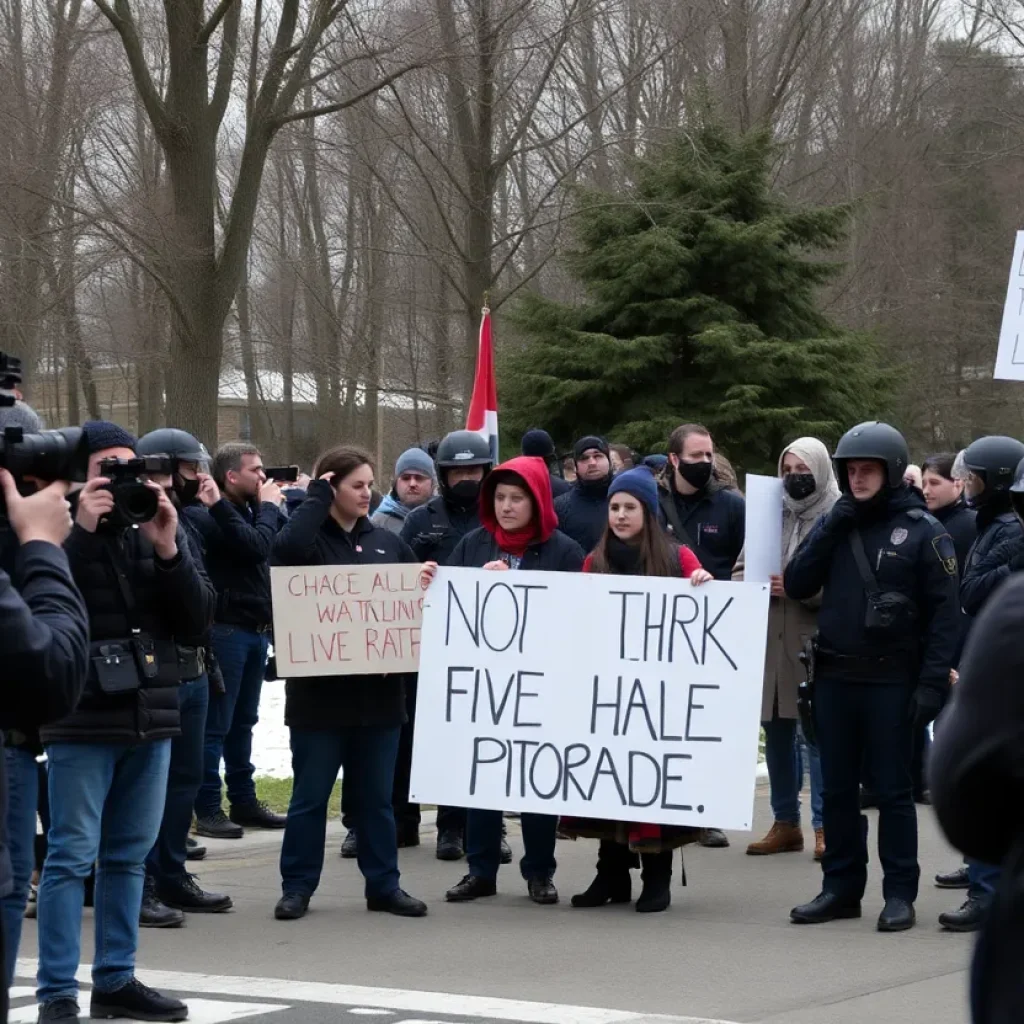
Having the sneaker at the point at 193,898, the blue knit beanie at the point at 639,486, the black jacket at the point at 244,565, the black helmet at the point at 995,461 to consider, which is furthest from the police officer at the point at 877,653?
the black jacket at the point at 244,565

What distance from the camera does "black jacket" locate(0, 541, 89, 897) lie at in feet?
11.8

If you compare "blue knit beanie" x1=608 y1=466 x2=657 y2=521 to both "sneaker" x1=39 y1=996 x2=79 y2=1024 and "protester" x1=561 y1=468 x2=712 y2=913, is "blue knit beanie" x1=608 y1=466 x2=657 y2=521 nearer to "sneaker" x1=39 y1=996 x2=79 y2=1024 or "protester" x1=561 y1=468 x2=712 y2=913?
"protester" x1=561 y1=468 x2=712 y2=913

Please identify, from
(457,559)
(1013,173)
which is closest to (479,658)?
(457,559)

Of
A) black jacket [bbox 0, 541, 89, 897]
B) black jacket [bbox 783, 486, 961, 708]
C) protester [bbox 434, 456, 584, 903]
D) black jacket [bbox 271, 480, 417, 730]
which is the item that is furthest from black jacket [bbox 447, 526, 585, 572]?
black jacket [bbox 0, 541, 89, 897]

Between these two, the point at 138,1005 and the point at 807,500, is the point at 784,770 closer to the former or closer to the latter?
the point at 807,500

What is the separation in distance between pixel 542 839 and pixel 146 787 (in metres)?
2.65

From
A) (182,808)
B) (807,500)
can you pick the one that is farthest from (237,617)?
(807,500)

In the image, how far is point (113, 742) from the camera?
6363 mm

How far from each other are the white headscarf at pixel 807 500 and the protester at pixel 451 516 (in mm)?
1720

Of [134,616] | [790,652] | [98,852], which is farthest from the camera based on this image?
[790,652]

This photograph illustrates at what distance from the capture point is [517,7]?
68.8ft

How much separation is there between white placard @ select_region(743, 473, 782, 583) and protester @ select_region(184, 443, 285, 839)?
262cm

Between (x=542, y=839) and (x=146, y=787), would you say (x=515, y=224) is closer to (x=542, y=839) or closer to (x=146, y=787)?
(x=542, y=839)

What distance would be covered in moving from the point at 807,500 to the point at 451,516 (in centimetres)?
206
